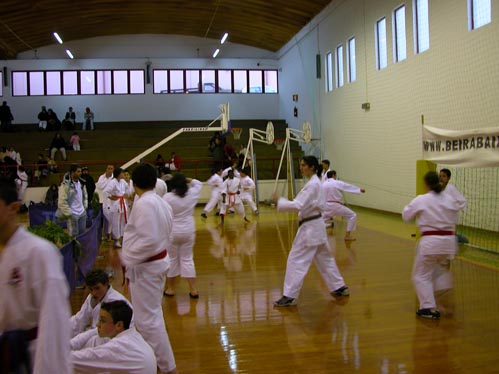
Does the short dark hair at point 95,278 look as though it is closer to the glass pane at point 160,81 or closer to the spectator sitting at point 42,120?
the spectator sitting at point 42,120

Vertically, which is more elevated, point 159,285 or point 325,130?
→ point 325,130

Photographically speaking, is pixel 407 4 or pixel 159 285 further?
pixel 407 4

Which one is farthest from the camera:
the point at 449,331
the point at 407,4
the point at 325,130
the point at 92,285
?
the point at 325,130

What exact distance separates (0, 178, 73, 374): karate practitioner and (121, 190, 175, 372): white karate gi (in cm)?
171

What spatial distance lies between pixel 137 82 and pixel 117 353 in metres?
25.9

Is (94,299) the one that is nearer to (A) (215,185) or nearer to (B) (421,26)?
(A) (215,185)

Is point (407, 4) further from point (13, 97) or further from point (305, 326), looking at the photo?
point (13, 97)

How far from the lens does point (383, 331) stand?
198 inches

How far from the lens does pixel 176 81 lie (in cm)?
2778

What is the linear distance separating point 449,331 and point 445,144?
2921 millimetres

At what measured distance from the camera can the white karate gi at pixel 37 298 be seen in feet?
6.57

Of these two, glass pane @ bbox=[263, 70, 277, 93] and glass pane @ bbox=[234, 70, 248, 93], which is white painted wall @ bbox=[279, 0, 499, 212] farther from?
glass pane @ bbox=[234, 70, 248, 93]

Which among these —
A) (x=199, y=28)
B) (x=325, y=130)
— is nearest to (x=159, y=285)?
(x=325, y=130)

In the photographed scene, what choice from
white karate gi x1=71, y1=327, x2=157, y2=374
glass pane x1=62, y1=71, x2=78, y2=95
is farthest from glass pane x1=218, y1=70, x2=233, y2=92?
white karate gi x1=71, y1=327, x2=157, y2=374
